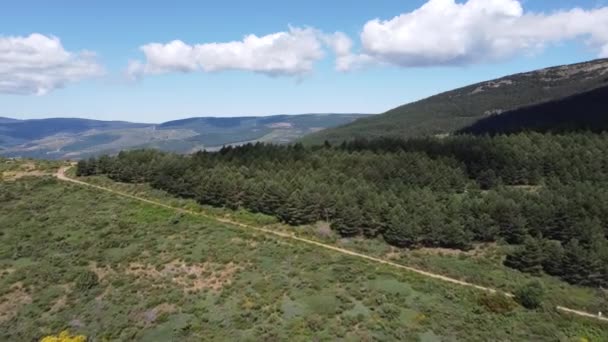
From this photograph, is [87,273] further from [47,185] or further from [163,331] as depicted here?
[47,185]

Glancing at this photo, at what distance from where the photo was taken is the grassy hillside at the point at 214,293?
46531mm

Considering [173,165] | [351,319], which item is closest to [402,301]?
[351,319]

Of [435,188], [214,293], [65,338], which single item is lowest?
[65,338]

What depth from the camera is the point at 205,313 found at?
50156mm

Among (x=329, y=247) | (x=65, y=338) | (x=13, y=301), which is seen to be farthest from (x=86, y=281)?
(x=329, y=247)

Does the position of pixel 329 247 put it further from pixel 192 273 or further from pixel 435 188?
pixel 435 188

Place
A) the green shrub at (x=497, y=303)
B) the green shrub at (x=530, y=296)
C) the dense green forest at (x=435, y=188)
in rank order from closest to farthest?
the green shrub at (x=497, y=303) < the green shrub at (x=530, y=296) < the dense green forest at (x=435, y=188)

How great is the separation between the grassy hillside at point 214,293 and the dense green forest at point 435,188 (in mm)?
10430

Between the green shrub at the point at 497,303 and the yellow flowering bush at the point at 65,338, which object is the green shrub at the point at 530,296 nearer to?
the green shrub at the point at 497,303

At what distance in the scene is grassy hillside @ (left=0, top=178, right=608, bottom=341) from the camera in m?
46.5

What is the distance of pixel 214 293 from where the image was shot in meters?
53.9

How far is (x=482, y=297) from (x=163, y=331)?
31.0 metres

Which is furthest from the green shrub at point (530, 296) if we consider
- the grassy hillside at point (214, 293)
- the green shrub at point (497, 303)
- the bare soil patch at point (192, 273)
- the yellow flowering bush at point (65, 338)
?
the yellow flowering bush at point (65, 338)

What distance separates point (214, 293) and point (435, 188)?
159 ft
